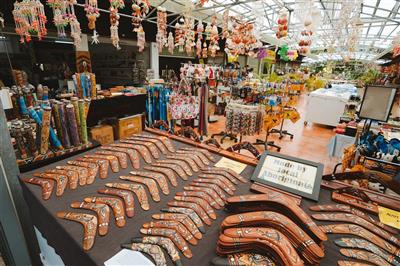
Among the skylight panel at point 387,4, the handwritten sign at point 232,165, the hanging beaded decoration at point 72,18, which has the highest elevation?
the skylight panel at point 387,4

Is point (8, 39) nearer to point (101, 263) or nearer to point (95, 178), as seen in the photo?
point (95, 178)

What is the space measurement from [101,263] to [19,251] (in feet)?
4.77

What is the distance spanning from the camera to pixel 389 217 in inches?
36.9

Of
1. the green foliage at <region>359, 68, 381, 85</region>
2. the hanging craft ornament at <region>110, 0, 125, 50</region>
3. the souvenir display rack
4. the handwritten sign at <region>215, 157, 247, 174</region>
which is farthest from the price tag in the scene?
the green foliage at <region>359, 68, 381, 85</region>

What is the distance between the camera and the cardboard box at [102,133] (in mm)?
3447

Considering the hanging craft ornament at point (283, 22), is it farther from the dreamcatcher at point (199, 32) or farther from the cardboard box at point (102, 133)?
the cardboard box at point (102, 133)

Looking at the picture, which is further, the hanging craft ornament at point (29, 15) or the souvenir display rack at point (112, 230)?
the hanging craft ornament at point (29, 15)

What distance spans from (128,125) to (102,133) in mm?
608

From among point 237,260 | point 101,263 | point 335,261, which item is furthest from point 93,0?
point 335,261

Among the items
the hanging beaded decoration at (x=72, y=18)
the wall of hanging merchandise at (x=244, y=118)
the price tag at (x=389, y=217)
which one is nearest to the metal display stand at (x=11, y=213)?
the price tag at (x=389, y=217)

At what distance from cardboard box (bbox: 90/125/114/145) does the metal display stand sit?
1.97 meters

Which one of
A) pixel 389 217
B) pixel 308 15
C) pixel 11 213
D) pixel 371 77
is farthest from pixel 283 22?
pixel 371 77

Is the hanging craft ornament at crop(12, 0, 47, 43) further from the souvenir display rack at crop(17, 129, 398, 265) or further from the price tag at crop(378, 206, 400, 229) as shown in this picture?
the price tag at crop(378, 206, 400, 229)

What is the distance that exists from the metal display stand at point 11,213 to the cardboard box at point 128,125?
242 cm
